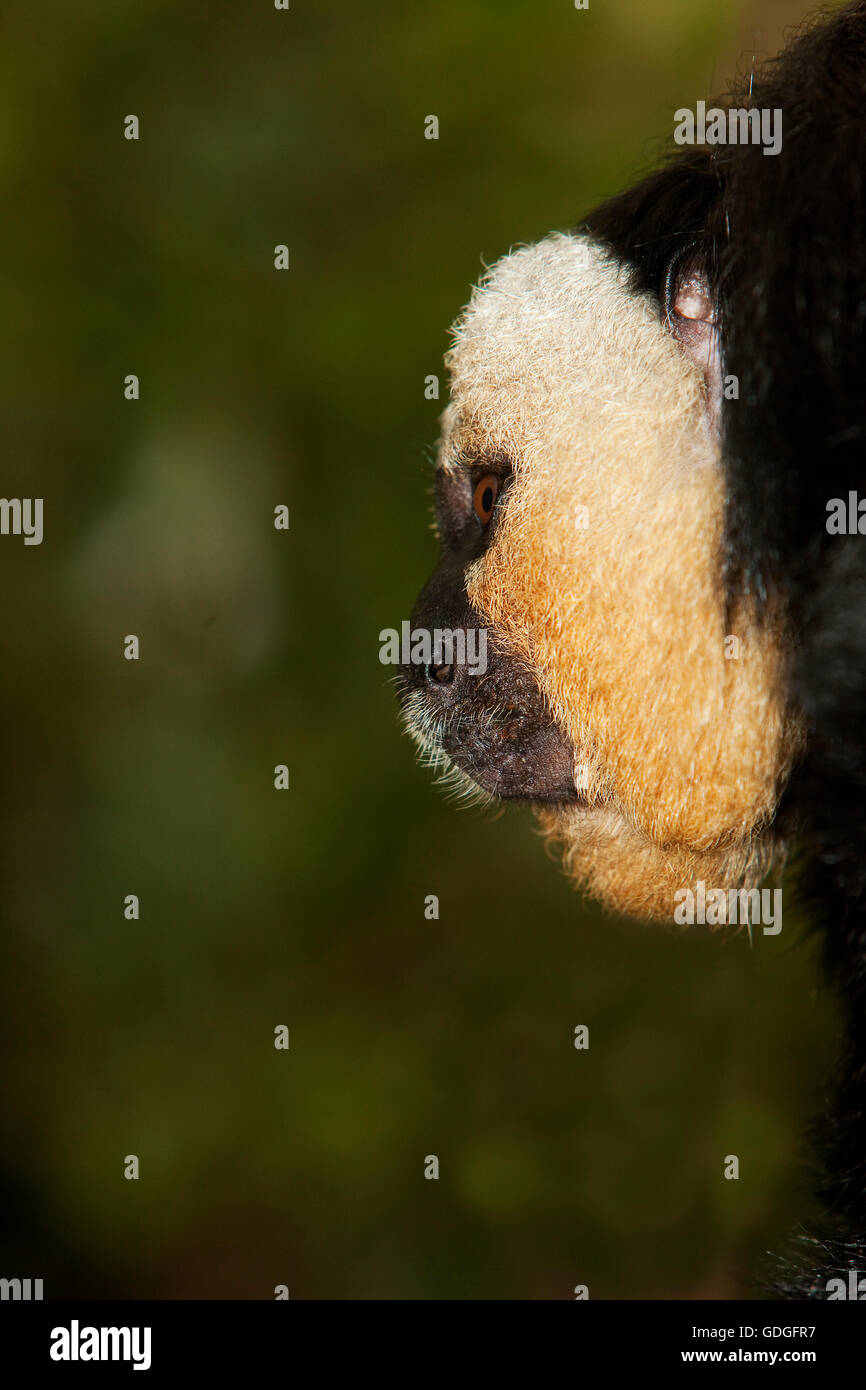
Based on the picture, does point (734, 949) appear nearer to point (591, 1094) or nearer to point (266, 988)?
point (591, 1094)

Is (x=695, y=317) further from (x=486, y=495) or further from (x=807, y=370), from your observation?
(x=486, y=495)

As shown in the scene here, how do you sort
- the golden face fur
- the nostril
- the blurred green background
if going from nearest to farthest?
the golden face fur
the nostril
the blurred green background

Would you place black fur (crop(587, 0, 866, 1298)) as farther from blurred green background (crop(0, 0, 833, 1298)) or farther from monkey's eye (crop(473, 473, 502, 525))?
blurred green background (crop(0, 0, 833, 1298))

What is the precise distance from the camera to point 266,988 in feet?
11.4

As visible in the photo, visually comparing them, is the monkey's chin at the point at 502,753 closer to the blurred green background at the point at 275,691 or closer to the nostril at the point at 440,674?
the nostril at the point at 440,674

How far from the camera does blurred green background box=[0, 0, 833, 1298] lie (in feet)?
Answer: 10.7

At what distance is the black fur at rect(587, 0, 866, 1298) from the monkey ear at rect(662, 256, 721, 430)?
2 cm

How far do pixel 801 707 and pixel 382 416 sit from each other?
7.33 ft

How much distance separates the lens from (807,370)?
1291 mm

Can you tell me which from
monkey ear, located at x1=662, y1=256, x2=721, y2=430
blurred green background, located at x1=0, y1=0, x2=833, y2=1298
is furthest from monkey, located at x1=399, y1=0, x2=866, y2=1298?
blurred green background, located at x1=0, y1=0, x2=833, y2=1298

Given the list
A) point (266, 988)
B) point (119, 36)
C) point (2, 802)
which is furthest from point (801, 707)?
point (119, 36)

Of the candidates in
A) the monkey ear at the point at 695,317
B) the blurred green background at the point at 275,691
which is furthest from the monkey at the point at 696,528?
the blurred green background at the point at 275,691

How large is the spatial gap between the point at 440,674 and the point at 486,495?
1.09 ft

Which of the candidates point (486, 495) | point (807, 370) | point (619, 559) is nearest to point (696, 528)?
point (619, 559)
